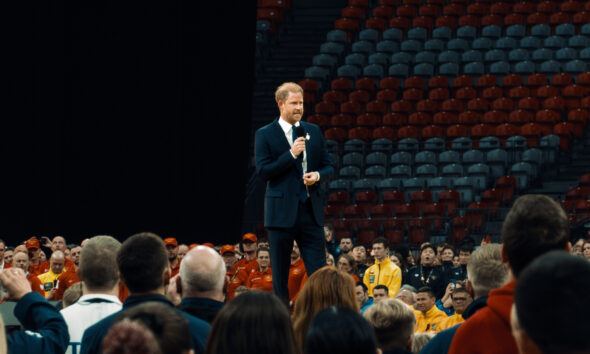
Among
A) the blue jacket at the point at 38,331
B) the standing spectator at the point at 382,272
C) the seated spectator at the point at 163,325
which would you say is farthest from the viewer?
the standing spectator at the point at 382,272

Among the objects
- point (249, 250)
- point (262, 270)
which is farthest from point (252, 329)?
point (249, 250)

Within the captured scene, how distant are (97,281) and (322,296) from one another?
912 millimetres

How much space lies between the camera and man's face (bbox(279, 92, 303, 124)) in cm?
561

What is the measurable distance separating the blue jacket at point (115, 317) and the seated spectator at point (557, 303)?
4.46 ft

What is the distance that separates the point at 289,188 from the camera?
223 inches

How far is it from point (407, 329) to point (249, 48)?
1136cm

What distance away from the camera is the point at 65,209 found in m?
14.2

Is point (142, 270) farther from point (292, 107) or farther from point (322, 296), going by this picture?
point (292, 107)

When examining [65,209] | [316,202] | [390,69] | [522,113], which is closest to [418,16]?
[390,69]

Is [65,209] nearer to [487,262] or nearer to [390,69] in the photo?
[390,69]

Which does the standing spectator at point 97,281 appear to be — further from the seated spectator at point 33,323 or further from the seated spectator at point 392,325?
the seated spectator at point 392,325

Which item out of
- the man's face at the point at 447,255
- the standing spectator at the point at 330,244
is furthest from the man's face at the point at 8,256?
the man's face at the point at 447,255

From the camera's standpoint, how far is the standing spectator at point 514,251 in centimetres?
272

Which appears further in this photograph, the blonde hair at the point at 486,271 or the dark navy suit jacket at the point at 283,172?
the dark navy suit jacket at the point at 283,172
